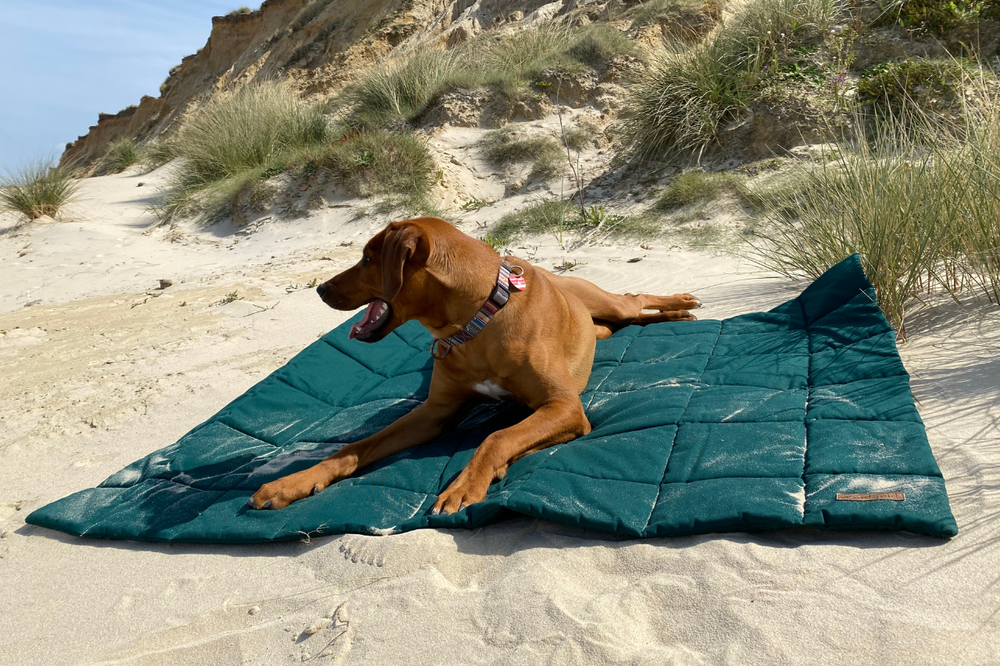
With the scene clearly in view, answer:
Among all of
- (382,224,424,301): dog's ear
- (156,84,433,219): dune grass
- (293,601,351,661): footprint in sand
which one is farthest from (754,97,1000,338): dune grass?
(156,84,433,219): dune grass

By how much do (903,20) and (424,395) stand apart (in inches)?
345

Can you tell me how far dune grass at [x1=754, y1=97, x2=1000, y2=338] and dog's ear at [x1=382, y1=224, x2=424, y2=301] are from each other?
2.80 meters

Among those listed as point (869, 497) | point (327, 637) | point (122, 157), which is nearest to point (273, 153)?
point (122, 157)

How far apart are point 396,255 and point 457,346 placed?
1.84 ft

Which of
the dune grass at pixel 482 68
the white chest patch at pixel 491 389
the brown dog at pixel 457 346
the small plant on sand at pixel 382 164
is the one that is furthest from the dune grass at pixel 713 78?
the white chest patch at pixel 491 389

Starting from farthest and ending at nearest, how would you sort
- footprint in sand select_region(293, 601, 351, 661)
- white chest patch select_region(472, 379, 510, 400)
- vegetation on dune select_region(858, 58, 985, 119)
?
vegetation on dune select_region(858, 58, 985, 119) < white chest patch select_region(472, 379, 510, 400) < footprint in sand select_region(293, 601, 351, 661)

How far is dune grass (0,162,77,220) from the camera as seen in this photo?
11.4 meters

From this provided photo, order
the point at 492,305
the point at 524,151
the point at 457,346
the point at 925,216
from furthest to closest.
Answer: the point at 524,151 < the point at 925,216 < the point at 457,346 < the point at 492,305

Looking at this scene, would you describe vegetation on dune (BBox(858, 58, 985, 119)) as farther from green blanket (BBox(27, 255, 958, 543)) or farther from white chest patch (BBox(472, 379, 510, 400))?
white chest patch (BBox(472, 379, 510, 400))

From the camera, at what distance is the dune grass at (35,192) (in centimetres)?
1140

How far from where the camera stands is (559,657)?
6.61 feet

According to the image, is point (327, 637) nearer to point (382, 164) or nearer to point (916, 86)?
point (916, 86)

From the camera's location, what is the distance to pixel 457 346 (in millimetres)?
3359

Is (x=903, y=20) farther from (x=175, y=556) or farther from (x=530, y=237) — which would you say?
(x=175, y=556)
